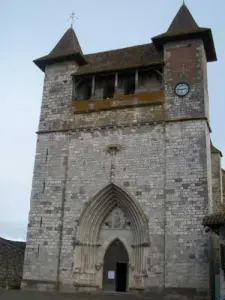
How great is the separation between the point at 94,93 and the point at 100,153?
2.93 metres

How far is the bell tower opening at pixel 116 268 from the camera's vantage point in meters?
15.1

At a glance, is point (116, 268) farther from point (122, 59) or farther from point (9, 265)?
point (122, 59)

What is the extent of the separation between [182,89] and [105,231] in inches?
246

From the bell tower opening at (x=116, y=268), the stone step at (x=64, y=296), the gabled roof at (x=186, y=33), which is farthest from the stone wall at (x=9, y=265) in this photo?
the gabled roof at (x=186, y=33)

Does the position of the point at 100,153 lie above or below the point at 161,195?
above

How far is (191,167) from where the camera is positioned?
48.0ft

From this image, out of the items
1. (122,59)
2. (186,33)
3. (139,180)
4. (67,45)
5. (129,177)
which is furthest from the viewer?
(67,45)

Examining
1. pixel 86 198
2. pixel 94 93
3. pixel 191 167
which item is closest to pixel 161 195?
pixel 191 167

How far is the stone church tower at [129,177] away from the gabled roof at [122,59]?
9 cm

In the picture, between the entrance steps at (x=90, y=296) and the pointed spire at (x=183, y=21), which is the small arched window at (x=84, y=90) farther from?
the entrance steps at (x=90, y=296)

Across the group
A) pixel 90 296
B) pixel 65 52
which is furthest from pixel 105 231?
pixel 65 52

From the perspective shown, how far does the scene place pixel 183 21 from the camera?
17453mm

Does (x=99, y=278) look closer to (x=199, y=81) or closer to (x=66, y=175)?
(x=66, y=175)

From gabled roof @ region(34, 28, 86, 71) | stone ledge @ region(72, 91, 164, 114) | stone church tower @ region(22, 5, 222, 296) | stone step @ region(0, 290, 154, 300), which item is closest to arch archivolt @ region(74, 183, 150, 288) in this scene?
stone church tower @ region(22, 5, 222, 296)
